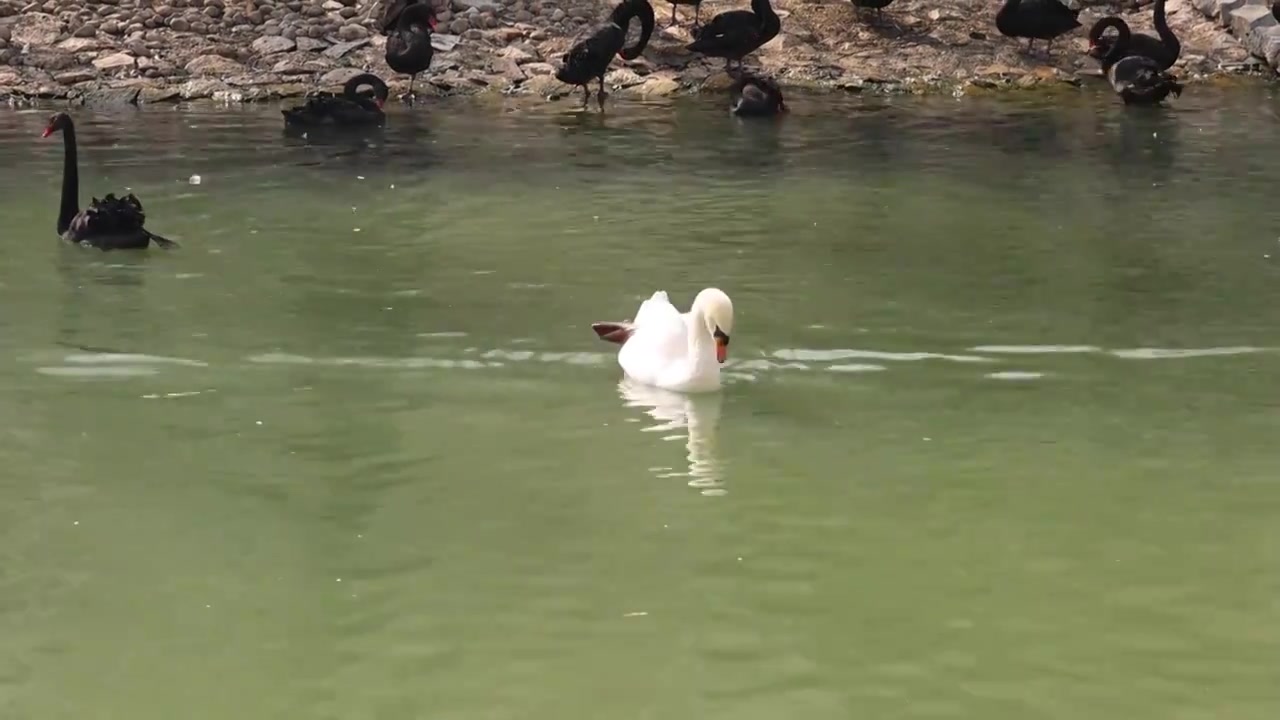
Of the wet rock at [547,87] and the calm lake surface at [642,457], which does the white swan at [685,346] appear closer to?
the calm lake surface at [642,457]

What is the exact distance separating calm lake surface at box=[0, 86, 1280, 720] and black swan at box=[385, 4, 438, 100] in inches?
303

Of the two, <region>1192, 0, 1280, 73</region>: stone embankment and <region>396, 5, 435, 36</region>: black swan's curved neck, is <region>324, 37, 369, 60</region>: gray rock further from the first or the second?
<region>1192, 0, 1280, 73</region>: stone embankment

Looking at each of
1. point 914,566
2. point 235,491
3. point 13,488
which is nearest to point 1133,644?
point 914,566

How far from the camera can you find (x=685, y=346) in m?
10.8

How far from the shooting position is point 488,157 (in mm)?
20031

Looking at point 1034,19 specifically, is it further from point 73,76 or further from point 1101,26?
point 73,76

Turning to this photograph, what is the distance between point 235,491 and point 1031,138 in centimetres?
1376

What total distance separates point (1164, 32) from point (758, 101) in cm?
658

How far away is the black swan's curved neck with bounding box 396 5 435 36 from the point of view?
85.1ft

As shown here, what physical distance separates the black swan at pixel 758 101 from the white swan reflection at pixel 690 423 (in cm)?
1243

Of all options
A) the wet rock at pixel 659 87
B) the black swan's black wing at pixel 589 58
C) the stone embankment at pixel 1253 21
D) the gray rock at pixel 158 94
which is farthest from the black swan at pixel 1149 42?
the gray rock at pixel 158 94

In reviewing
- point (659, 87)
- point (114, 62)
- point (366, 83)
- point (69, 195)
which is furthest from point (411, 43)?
point (69, 195)

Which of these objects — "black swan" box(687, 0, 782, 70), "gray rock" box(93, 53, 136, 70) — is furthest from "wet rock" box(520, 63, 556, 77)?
"gray rock" box(93, 53, 136, 70)

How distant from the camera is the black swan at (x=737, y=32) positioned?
1014 inches
